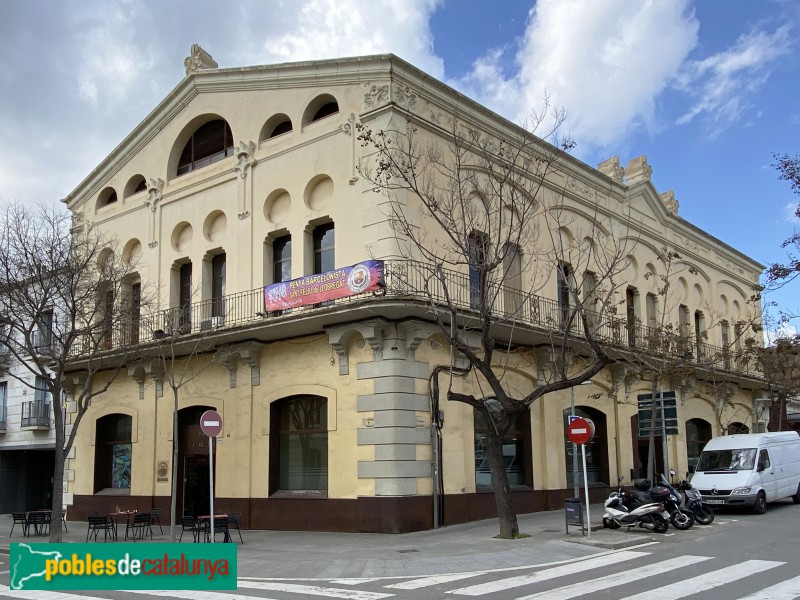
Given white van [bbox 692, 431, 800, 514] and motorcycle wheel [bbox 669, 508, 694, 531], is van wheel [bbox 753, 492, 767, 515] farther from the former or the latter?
motorcycle wheel [bbox 669, 508, 694, 531]

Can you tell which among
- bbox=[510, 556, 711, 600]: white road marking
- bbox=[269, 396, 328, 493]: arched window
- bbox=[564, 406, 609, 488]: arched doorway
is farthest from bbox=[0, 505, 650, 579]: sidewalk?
bbox=[564, 406, 609, 488]: arched doorway

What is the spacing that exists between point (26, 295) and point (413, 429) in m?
9.57

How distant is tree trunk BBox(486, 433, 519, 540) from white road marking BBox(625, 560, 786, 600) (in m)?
4.74

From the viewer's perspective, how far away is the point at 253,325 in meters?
19.5

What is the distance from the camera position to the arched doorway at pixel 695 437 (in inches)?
1220

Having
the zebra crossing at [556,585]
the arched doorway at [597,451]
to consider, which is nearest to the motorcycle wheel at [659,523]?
the zebra crossing at [556,585]

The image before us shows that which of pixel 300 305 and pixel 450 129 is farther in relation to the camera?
pixel 450 129

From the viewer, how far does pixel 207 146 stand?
79.7 feet

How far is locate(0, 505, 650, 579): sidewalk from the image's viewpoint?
12703mm

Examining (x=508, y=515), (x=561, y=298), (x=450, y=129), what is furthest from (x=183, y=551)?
(x=561, y=298)

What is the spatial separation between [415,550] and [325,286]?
665cm

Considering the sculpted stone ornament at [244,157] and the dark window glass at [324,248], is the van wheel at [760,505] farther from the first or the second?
the sculpted stone ornament at [244,157]

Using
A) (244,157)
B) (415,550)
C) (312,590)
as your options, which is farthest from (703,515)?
(244,157)

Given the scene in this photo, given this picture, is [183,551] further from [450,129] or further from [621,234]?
[621,234]
